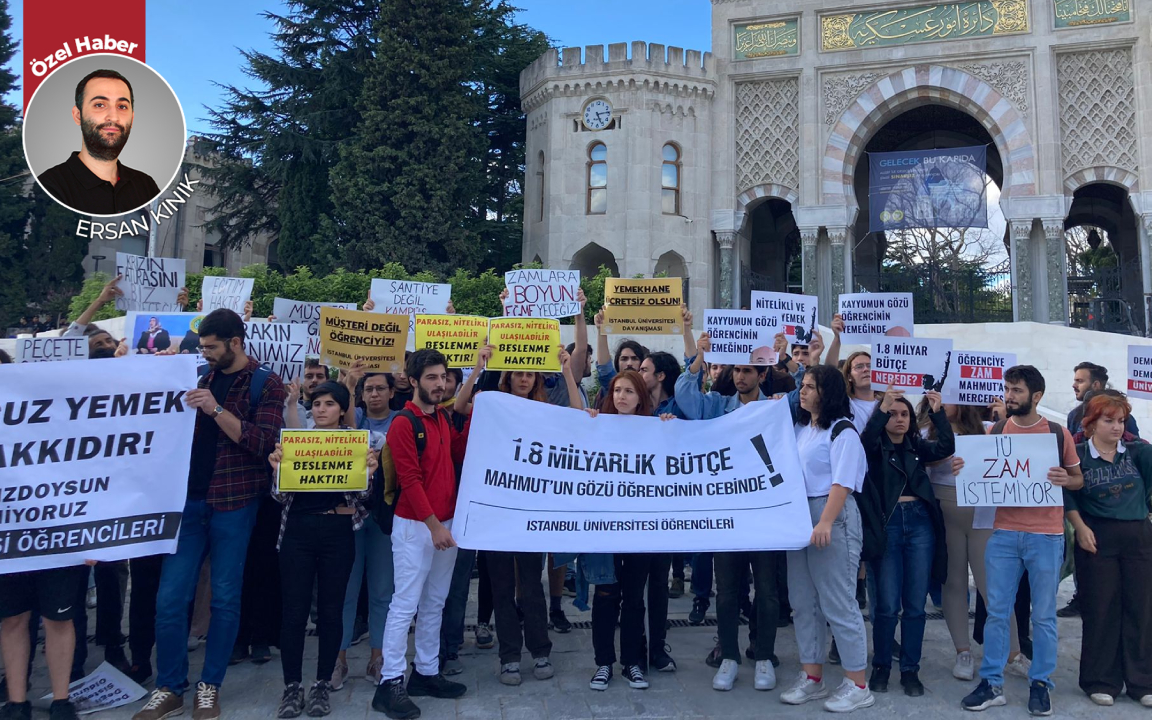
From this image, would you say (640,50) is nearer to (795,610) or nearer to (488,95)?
(488,95)

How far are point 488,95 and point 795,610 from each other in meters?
25.5

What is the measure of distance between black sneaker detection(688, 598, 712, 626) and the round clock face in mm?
19347

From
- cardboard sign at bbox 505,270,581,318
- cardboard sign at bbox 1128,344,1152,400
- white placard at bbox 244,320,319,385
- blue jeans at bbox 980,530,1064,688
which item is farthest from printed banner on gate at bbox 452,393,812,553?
cardboard sign at bbox 1128,344,1152,400

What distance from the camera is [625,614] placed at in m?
5.36

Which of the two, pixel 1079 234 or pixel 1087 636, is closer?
pixel 1087 636

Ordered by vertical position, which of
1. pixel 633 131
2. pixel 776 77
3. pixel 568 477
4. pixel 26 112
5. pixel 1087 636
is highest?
pixel 776 77

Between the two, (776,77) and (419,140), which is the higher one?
(776,77)

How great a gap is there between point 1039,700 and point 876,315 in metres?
3.72

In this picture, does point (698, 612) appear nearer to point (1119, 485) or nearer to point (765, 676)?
point (765, 676)

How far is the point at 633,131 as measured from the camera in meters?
23.7

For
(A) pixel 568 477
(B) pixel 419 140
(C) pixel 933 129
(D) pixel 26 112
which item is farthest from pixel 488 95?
(A) pixel 568 477

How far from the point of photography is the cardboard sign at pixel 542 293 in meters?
7.87

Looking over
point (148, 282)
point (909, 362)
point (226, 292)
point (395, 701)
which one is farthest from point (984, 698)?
point (226, 292)

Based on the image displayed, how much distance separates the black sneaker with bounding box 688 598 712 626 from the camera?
6.86 meters
